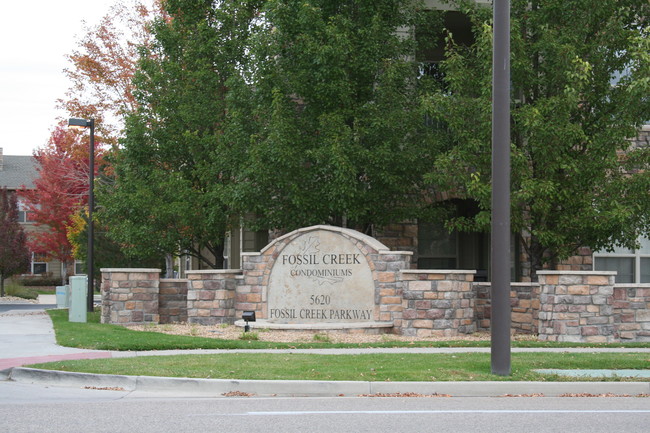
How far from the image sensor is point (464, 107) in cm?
1709

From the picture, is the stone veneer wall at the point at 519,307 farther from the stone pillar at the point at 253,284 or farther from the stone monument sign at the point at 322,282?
the stone pillar at the point at 253,284

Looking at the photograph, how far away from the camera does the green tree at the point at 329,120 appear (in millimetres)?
17641

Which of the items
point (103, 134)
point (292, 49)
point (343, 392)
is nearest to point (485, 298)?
point (292, 49)

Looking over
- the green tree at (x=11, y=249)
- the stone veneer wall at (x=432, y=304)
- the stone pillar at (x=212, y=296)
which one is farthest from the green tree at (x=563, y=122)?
the green tree at (x=11, y=249)

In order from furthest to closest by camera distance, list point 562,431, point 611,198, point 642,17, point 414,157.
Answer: point 642,17 < point 414,157 < point 611,198 < point 562,431

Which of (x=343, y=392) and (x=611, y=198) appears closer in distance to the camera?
(x=343, y=392)

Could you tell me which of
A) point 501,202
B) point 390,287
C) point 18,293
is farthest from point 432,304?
point 18,293

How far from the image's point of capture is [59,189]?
38031mm

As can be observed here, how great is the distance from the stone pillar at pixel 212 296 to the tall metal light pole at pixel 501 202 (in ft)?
26.9

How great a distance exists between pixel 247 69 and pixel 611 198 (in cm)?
883

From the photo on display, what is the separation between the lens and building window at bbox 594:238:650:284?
Result: 846 inches

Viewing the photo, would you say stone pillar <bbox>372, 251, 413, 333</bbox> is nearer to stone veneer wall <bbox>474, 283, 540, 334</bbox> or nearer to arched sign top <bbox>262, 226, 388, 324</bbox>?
arched sign top <bbox>262, 226, 388, 324</bbox>

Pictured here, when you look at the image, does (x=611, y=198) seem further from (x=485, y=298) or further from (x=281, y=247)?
(x=281, y=247)

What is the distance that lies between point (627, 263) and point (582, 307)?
6791mm
